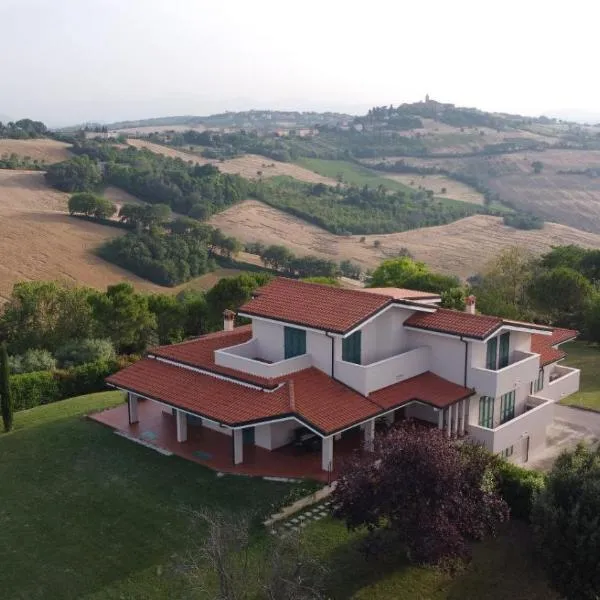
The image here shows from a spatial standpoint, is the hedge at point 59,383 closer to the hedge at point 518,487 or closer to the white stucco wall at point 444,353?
the white stucco wall at point 444,353

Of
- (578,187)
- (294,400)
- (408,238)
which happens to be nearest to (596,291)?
(294,400)

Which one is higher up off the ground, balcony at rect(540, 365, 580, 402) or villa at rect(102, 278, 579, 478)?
villa at rect(102, 278, 579, 478)

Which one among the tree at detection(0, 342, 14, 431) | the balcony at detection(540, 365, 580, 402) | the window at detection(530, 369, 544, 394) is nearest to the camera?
the tree at detection(0, 342, 14, 431)

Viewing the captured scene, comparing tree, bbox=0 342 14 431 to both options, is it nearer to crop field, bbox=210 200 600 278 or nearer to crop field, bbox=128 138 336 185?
crop field, bbox=210 200 600 278

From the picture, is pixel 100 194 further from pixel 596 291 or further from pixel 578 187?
pixel 578 187

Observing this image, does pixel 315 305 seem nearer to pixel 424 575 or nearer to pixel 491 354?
pixel 491 354

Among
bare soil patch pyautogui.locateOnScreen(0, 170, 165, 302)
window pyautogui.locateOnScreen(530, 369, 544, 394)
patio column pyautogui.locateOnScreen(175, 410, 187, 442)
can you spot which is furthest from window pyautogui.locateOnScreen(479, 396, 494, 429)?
bare soil patch pyautogui.locateOnScreen(0, 170, 165, 302)

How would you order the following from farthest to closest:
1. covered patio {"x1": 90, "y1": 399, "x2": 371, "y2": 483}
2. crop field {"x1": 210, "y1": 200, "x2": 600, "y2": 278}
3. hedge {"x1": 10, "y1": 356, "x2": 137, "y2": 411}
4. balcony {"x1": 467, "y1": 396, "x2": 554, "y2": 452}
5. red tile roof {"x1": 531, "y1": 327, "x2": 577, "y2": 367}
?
crop field {"x1": 210, "y1": 200, "x2": 600, "y2": 278}
hedge {"x1": 10, "y1": 356, "x2": 137, "y2": 411}
red tile roof {"x1": 531, "y1": 327, "x2": 577, "y2": 367}
balcony {"x1": 467, "y1": 396, "x2": 554, "y2": 452}
covered patio {"x1": 90, "y1": 399, "x2": 371, "y2": 483}
